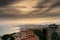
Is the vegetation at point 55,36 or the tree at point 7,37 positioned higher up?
the tree at point 7,37

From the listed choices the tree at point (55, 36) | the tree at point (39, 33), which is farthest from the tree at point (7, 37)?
the tree at point (55, 36)

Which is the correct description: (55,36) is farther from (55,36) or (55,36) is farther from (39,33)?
(39,33)

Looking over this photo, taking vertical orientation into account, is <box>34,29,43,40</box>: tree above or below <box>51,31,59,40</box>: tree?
above

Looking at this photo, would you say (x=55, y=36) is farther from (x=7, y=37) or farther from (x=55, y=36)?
(x=7, y=37)

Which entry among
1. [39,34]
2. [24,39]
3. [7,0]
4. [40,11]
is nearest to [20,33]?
[24,39]

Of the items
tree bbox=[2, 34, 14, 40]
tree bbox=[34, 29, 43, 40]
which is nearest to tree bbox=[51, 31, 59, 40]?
tree bbox=[34, 29, 43, 40]

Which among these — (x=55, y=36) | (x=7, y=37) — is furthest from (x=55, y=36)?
(x=7, y=37)

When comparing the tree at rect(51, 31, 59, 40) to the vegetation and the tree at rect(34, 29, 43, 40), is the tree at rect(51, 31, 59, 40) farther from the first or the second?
the tree at rect(34, 29, 43, 40)

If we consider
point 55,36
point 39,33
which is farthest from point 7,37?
point 55,36

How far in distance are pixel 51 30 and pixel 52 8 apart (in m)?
0.24

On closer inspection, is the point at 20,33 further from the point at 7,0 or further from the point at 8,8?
the point at 7,0

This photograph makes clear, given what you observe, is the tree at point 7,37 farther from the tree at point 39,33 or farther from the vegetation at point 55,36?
the vegetation at point 55,36

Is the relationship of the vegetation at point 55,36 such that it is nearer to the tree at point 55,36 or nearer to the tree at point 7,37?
the tree at point 55,36

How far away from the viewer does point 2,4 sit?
127 cm
